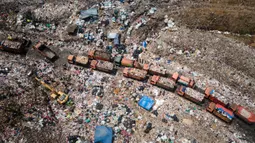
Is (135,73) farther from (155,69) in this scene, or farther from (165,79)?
(165,79)

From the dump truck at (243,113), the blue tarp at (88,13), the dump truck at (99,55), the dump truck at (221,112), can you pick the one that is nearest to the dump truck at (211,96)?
the dump truck at (221,112)

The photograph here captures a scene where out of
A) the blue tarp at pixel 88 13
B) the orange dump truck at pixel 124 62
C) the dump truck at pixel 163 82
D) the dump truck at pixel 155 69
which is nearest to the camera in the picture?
the dump truck at pixel 163 82

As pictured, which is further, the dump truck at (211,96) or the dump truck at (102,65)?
the dump truck at (102,65)

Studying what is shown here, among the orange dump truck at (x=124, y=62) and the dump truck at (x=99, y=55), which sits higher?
the dump truck at (x=99, y=55)

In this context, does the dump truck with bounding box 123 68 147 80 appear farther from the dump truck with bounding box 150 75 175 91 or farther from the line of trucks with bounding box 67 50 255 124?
the dump truck with bounding box 150 75 175 91

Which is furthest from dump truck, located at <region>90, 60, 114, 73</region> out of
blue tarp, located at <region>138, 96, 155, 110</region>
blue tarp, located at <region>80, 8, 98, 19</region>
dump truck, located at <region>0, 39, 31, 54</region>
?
dump truck, located at <region>0, 39, 31, 54</region>

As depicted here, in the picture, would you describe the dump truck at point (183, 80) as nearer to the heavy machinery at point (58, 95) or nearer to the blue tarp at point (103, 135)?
the blue tarp at point (103, 135)
